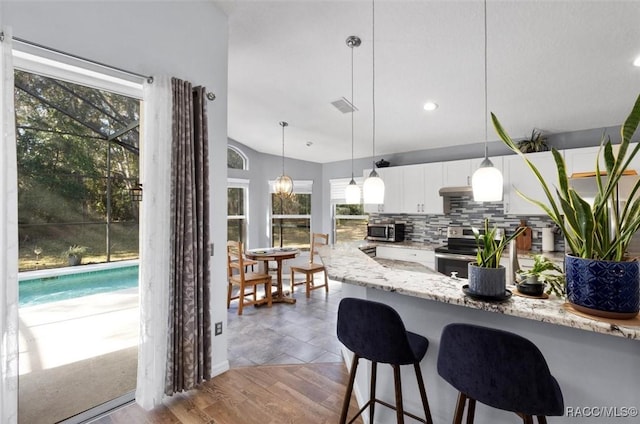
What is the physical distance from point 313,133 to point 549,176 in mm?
3307

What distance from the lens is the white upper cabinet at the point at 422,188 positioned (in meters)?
4.65

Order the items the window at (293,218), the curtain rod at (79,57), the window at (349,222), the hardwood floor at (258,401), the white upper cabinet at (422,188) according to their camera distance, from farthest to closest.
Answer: the window at (293,218) → the window at (349,222) → the white upper cabinet at (422,188) → the hardwood floor at (258,401) → the curtain rod at (79,57)

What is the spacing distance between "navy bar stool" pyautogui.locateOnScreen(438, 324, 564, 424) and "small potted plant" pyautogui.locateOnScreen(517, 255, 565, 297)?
0.42m

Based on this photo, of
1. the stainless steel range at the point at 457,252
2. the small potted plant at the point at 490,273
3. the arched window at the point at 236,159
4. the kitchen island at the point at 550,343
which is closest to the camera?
the kitchen island at the point at 550,343

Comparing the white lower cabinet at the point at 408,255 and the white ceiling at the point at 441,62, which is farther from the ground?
the white ceiling at the point at 441,62

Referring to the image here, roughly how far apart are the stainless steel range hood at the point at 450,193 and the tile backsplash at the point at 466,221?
0.10 m

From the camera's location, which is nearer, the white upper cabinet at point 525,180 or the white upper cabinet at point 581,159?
the white upper cabinet at point 581,159

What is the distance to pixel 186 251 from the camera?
2154 mm

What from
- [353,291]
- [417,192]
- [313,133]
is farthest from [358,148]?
[353,291]

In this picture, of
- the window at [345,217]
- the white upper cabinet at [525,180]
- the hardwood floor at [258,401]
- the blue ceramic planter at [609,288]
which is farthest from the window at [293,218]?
the blue ceramic planter at [609,288]

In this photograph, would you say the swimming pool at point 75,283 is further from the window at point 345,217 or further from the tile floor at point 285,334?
the window at point 345,217

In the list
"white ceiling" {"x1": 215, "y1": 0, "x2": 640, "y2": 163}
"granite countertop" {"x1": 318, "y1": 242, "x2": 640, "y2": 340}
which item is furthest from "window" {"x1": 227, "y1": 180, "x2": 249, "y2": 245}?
"granite countertop" {"x1": 318, "y1": 242, "x2": 640, "y2": 340}

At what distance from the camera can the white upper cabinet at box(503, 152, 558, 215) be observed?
373 centimetres

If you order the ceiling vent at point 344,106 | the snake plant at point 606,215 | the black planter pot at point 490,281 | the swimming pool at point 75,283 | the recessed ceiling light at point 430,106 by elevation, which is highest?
the ceiling vent at point 344,106
